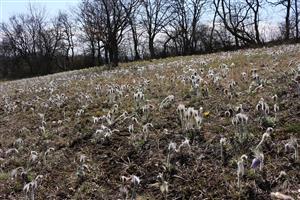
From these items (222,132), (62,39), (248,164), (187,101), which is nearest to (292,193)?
(248,164)

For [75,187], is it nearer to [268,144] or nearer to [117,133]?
[117,133]

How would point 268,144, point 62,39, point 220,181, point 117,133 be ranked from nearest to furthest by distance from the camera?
1. point 220,181
2. point 268,144
3. point 117,133
4. point 62,39

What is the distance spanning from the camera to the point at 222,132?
5.79 meters

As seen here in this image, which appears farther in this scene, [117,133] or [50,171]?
[117,133]

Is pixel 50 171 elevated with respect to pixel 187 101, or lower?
lower

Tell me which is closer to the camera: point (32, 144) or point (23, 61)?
point (32, 144)

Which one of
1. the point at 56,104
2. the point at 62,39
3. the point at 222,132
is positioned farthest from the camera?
the point at 62,39

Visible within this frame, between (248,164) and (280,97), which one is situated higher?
(280,97)

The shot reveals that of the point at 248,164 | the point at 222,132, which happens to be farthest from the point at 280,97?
the point at 248,164

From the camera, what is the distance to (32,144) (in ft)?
23.9

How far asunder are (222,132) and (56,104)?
6.04 m

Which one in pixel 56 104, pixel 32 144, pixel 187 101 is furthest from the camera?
pixel 56 104

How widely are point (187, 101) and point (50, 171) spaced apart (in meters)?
A: 3.22

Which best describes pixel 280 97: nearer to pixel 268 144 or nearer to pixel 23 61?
pixel 268 144
